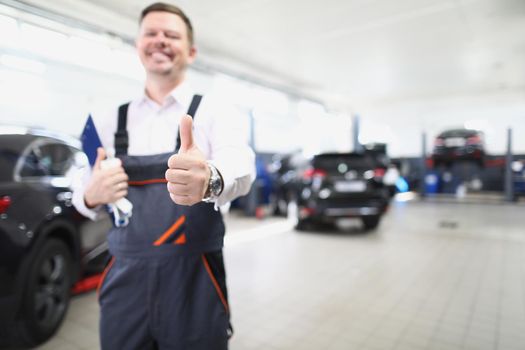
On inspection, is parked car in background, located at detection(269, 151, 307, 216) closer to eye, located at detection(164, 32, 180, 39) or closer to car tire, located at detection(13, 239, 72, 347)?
car tire, located at detection(13, 239, 72, 347)

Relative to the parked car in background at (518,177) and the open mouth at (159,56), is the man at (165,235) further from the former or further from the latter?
the parked car in background at (518,177)

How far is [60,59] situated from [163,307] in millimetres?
5945

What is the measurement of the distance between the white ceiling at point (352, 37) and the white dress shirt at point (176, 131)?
7.82 feet

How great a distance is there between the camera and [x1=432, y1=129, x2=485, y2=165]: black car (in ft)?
30.3

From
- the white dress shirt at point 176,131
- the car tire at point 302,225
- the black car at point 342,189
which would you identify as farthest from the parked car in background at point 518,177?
the white dress shirt at point 176,131

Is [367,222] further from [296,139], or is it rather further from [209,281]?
[296,139]

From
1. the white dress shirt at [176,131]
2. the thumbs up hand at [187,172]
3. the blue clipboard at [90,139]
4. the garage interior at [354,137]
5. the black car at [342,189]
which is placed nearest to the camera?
the thumbs up hand at [187,172]

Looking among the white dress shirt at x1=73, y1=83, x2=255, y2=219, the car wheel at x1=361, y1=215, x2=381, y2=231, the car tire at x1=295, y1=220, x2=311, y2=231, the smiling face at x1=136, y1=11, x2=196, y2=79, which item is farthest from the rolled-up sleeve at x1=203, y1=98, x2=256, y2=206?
the car tire at x1=295, y1=220, x2=311, y2=231

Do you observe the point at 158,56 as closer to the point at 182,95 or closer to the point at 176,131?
the point at 182,95

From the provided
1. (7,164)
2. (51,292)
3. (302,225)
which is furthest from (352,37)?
(51,292)

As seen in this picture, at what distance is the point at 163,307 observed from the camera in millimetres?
1061

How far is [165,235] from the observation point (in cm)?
107

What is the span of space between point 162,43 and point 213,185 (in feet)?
1.85

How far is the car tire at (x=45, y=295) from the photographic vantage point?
209 cm
